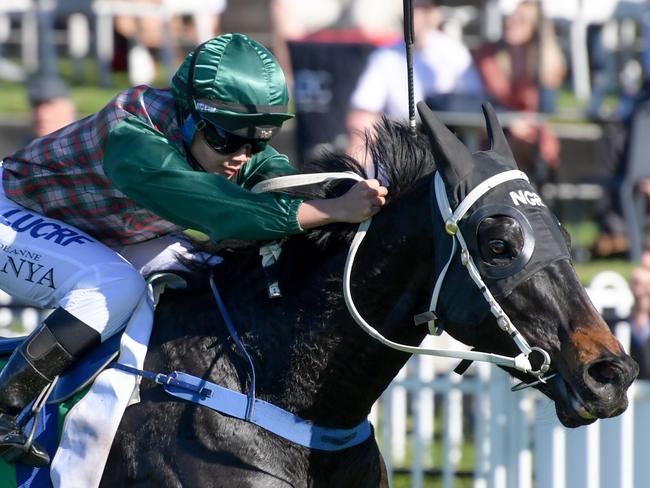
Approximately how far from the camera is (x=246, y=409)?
370 centimetres

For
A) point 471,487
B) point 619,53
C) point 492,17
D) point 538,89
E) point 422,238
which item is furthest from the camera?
point 619,53

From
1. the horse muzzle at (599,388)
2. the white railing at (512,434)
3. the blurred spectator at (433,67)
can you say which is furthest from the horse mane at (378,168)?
the blurred spectator at (433,67)

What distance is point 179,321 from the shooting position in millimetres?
3875

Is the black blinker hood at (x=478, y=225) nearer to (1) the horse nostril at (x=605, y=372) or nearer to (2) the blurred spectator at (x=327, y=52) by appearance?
(1) the horse nostril at (x=605, y=372)

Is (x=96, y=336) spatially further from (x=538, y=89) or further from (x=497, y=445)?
(x=538, y=89)

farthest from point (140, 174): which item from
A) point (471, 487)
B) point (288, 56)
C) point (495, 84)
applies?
point (495, 84)

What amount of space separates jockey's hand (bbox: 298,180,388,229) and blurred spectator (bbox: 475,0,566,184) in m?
6.60

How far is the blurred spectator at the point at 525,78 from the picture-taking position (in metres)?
10.4

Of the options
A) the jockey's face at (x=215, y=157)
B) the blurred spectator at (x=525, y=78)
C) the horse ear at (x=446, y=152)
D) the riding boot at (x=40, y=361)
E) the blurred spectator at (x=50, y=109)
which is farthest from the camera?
the blurred spectator at (x=525, y=78)

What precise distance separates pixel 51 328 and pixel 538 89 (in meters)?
7.88

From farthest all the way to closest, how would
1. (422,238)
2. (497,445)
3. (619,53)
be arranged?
(619,53) < (497,445) < (422,238)

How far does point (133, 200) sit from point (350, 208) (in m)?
0.65

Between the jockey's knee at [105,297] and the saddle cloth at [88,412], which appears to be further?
the jockey's knee at [105,297]

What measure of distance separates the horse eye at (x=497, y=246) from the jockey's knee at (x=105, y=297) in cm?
108
